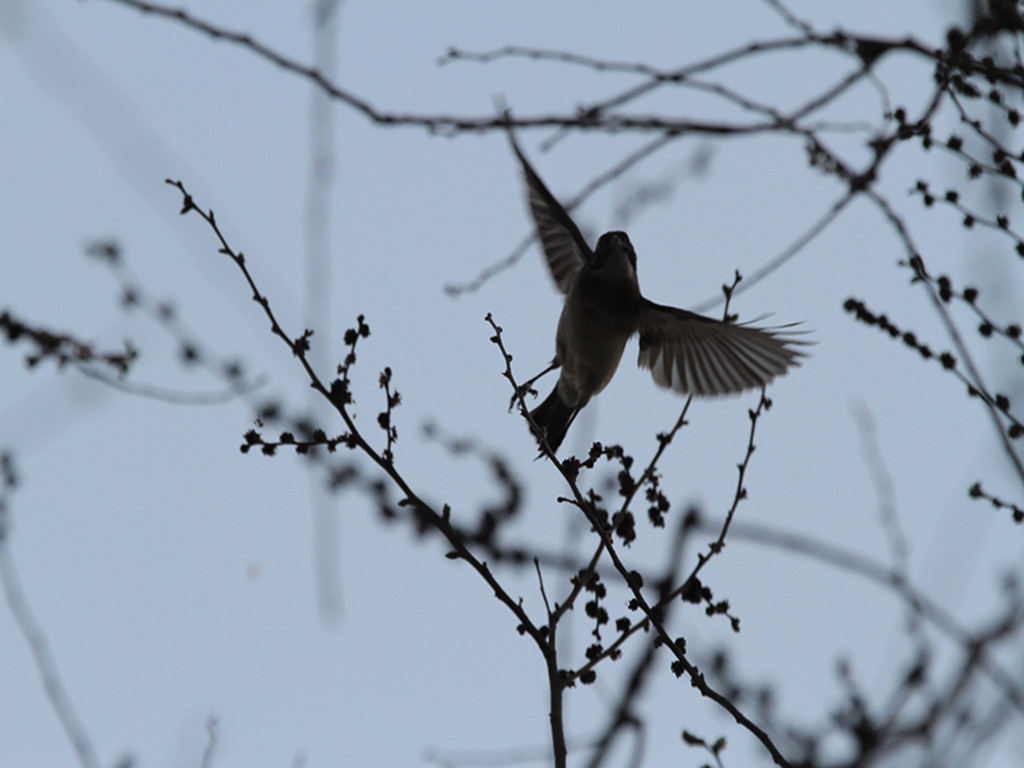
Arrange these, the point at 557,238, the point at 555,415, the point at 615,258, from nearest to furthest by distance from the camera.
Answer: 1. the point at 615,258
2. the point at 555,415
3. the point at 557,238

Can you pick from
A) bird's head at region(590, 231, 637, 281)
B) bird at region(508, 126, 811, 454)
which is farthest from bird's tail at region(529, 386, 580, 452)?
bird's head at region(590, 231, 637, 281)

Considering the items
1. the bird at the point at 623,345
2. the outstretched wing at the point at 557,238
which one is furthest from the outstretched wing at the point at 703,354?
the outstretched wing at the point at 557,238

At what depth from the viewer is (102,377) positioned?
4711mm

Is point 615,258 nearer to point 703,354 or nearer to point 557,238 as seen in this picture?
point 703,354

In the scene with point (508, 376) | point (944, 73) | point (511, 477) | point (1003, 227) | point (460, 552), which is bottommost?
point (460, 552)

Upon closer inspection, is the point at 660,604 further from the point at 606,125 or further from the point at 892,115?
the point at 606,125

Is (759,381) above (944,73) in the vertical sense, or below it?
above

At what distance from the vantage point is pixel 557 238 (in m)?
6.84

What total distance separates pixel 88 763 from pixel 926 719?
2.99 meters

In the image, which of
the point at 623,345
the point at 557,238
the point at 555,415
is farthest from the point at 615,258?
the point at 557,238

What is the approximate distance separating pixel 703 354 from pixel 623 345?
43 centimetres

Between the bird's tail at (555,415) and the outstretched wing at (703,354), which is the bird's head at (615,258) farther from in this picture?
the bird's tail at (555,415)

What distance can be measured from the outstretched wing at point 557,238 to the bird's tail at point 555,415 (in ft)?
2.66

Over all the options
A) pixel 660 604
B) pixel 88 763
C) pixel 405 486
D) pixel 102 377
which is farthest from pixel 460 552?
pixel 102 377
